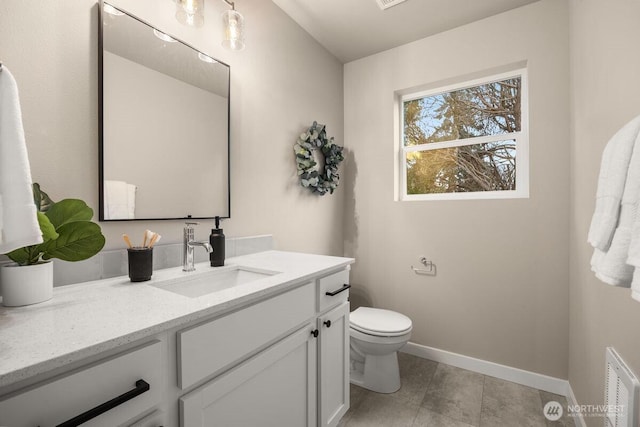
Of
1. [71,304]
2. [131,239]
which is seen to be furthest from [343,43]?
[71,304]

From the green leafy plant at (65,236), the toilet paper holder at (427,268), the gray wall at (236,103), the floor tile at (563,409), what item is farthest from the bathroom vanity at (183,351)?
the floor tile at (563,409)

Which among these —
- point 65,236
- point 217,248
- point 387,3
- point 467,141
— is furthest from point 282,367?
point 387,3

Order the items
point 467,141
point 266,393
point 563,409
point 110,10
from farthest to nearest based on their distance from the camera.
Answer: point 467,141
point 563,409
point 110,10
point 266,393

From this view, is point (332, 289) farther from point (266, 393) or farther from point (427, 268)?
point (427, 268)

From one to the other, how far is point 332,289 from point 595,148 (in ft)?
4.67

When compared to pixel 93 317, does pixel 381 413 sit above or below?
below

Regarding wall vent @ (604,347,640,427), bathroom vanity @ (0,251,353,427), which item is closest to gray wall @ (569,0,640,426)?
wall vent @ (604,347,640,427)

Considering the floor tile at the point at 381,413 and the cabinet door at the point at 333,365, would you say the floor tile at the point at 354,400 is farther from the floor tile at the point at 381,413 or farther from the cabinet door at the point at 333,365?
the cabinet door at the point at 333,365

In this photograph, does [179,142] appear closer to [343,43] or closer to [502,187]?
[343,43]

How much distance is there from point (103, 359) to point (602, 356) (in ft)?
6.10

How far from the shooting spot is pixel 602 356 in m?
1.29

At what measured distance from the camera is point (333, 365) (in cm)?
142

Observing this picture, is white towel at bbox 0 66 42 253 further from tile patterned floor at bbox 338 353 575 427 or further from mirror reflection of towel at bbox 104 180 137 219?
tile patterned floor at bbox 338 353 575 427

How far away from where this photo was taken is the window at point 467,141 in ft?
7.01
